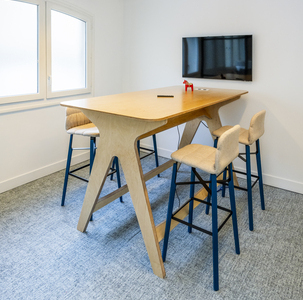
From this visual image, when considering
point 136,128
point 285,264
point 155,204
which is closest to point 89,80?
point 155,204

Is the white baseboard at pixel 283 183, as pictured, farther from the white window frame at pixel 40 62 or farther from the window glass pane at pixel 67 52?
the white window frame at pixel 40 62

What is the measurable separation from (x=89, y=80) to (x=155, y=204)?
211 cm

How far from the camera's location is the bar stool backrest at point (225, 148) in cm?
188

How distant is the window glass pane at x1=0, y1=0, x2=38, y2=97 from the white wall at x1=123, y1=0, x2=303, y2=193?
165cm

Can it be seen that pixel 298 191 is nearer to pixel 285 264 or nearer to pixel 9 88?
pixel 285 264

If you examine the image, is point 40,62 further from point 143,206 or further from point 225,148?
point 225,148

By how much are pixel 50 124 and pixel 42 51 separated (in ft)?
2.87

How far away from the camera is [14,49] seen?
3205mm

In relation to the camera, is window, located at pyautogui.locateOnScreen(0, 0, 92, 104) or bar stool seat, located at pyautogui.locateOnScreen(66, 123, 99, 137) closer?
bar stool seat, located at pyautogui.locateOnScreen(66, 123, 99, 137)

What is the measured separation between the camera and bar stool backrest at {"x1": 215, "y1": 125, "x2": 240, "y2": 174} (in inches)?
73.9

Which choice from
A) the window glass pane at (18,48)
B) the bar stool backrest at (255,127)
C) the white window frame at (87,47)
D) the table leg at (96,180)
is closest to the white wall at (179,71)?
the white window frame at (87,47)

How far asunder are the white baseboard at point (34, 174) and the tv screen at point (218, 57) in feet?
6.29

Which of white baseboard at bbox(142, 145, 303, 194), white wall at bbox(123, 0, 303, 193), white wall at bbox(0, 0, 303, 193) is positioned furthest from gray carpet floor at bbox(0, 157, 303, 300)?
white wall at bbox(123, 0, 303, 193)

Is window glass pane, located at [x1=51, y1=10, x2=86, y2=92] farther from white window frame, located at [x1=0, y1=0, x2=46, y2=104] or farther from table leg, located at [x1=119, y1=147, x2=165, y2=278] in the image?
table leg, located at [x1=119, y1=147, x2=165, y2=278]
